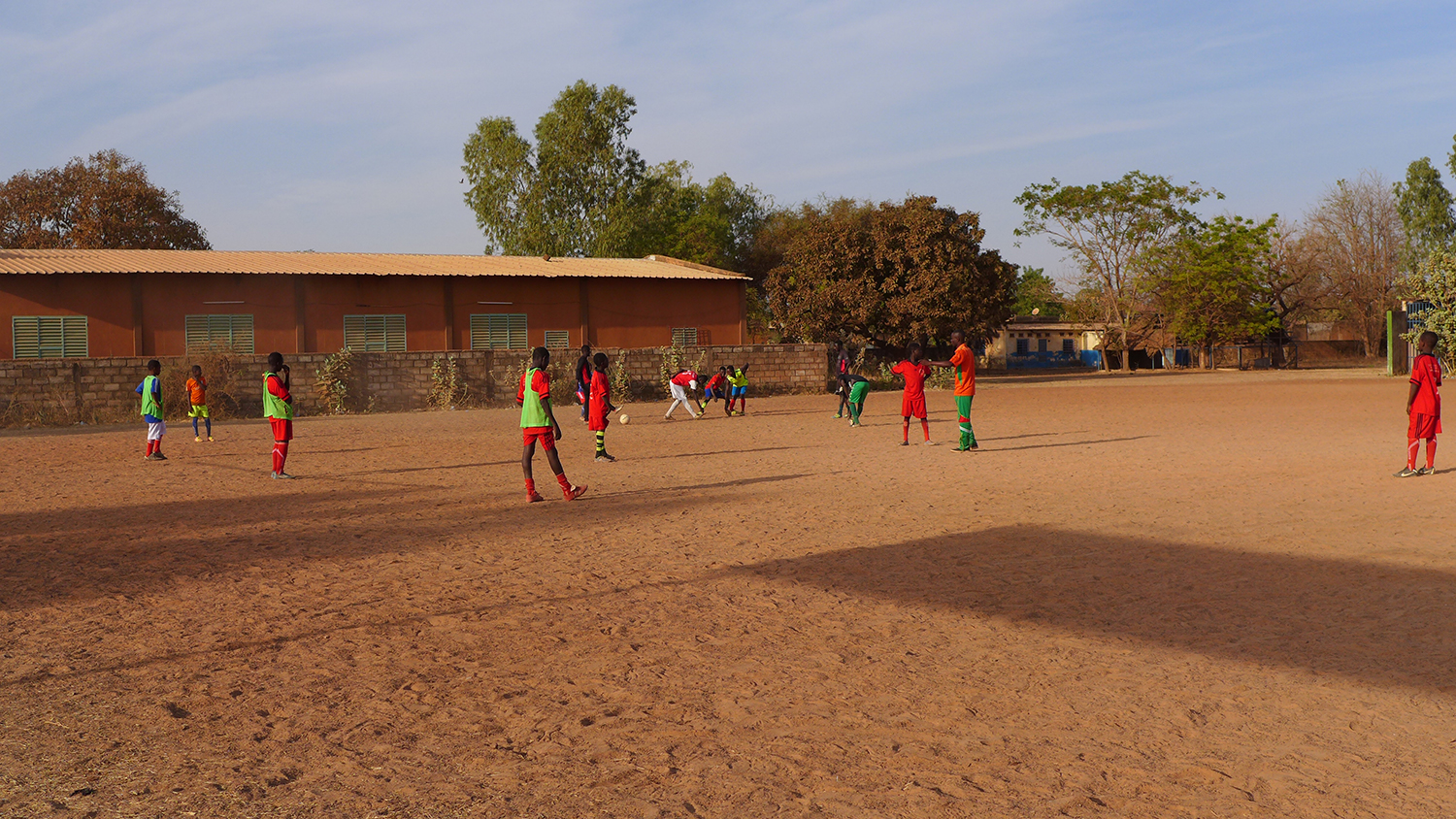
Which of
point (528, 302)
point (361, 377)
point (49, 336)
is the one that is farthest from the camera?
point (528, 302)

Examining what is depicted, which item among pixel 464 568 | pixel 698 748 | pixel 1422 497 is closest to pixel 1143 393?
pixel 1422 497

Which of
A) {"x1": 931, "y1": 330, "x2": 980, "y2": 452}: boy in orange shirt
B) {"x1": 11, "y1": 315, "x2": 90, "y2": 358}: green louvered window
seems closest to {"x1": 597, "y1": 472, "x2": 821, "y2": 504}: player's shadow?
{"x1": 931, "y1": 330, "x2": 980, "y2": 452}: boy in orange shirt

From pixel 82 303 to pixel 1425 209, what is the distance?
68.8m

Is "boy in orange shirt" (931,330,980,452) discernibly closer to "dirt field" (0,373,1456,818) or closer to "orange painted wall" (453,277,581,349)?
"dirt field" (0,373,1456,818)

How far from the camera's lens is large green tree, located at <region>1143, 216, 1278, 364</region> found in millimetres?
52656

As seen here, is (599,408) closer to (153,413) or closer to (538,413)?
(538,413)

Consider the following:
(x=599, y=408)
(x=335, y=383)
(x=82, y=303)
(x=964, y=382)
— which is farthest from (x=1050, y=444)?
(x=82, y=303)

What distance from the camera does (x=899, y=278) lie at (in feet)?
132

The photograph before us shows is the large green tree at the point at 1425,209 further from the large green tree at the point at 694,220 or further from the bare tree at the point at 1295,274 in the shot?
the large green tree at the point at 694,220

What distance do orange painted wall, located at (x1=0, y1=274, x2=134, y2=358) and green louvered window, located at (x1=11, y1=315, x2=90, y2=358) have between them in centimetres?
12

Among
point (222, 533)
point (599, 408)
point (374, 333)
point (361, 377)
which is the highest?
point (374, 333)

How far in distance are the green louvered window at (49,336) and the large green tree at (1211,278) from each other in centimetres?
4511

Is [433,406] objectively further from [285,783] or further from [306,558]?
[285,783]

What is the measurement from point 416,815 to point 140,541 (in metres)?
6.29
